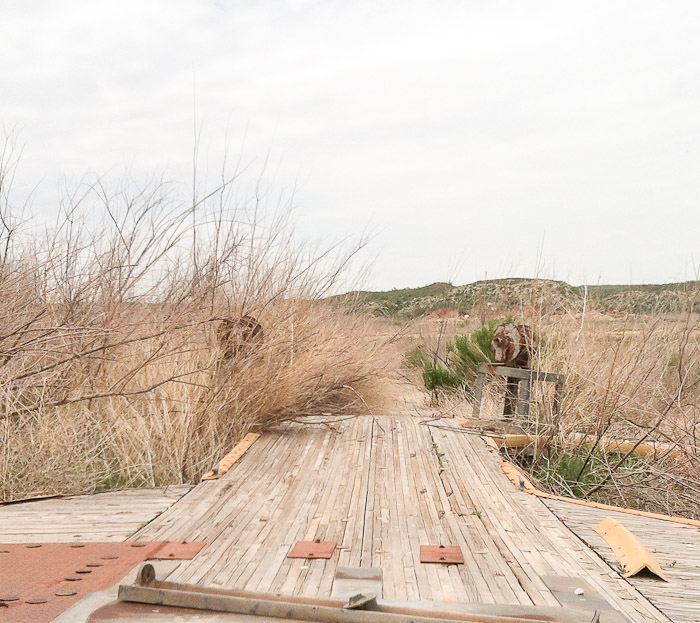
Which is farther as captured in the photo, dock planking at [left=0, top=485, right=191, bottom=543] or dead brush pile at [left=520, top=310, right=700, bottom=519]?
dead brush pile at [left=520, top=310, right=700, bottom=519]

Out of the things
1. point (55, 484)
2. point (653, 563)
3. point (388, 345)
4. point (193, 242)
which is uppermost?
point (193, 242)

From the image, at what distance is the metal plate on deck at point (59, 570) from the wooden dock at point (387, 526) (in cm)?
19

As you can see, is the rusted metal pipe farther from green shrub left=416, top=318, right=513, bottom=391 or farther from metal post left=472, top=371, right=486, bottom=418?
green shrub left=416, top=318, right=513, bottom=391

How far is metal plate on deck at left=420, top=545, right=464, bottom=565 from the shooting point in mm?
3086

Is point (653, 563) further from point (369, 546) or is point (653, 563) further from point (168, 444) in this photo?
point (168, 444)

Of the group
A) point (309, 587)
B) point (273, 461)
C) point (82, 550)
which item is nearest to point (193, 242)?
point (273, 461)

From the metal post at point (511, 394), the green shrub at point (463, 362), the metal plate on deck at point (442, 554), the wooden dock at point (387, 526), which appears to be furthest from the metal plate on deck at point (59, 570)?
the green shrub at point (463, 362)

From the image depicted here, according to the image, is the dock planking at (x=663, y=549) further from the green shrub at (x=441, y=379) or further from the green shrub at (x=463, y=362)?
the green shrub at (x=441, y=379)

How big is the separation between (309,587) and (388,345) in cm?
496

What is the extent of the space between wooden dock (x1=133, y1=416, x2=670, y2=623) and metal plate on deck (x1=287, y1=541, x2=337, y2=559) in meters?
0.03

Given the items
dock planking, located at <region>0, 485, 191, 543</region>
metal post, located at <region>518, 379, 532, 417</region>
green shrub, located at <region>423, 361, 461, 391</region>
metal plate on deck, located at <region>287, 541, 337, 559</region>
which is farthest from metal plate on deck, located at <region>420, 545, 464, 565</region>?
green shrub, located at <region>423, 361, 461, 391</region>

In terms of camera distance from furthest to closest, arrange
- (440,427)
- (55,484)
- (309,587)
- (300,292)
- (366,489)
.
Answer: (300,292), (440,427), (55,484), (366,489), (309,587)

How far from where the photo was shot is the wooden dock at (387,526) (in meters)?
2.84

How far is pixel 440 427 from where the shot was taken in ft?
22.0
